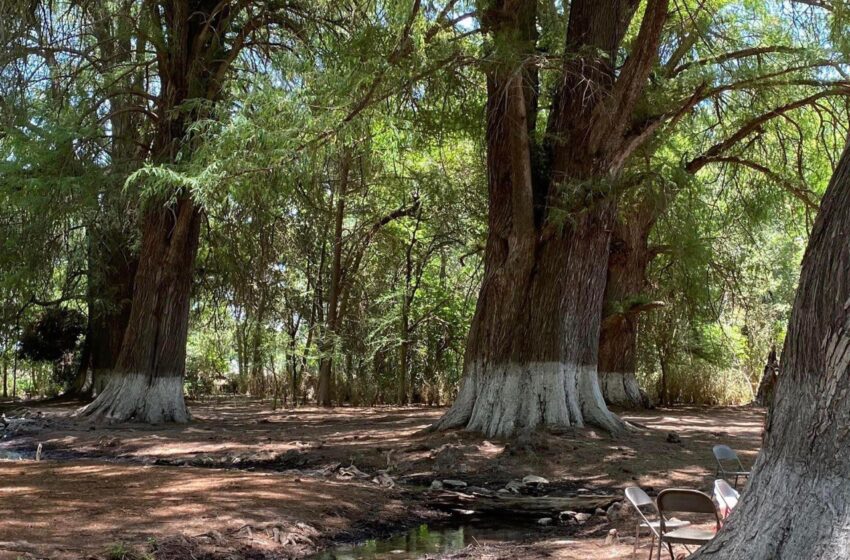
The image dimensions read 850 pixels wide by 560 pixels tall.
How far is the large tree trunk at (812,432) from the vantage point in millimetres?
4223

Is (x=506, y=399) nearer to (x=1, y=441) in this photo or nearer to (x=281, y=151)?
(x=281, y=151)

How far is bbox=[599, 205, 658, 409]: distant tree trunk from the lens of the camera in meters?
19.2

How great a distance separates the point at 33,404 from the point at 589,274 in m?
15.8

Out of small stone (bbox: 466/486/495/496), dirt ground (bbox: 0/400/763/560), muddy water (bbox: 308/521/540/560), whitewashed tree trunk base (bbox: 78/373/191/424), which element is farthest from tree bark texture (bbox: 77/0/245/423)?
muddy water (bbox: 308/521/540/560)

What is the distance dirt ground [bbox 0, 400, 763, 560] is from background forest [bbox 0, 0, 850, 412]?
3951 millimetres

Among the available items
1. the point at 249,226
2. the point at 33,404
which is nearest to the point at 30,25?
the point at 249,226

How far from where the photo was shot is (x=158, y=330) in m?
16.6

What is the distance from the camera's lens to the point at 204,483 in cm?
927

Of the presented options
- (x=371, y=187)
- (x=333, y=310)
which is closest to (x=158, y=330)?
(x=333, y=310)

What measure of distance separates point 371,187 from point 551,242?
9.10 metres

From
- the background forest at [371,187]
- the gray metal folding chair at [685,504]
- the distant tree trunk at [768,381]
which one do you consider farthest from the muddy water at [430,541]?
the distant tree trunk at [768,381]

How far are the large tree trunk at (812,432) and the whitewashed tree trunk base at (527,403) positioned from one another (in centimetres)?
765

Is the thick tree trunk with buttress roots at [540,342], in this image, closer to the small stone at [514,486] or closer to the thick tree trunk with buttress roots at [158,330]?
the small stone at [514,486]

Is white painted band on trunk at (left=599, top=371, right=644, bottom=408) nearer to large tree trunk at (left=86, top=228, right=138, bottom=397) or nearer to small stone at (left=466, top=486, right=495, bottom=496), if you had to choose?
small stone at (left=466, top=486, right=495, bottom=496)
